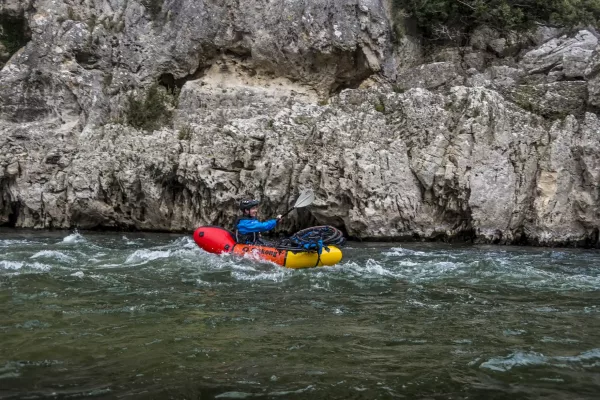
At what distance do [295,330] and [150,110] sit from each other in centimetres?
1471

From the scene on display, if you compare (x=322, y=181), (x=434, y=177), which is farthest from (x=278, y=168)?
(x=434, y=177)

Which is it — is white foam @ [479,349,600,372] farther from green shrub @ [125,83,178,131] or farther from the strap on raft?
green shrub @ [125,83,178,131]

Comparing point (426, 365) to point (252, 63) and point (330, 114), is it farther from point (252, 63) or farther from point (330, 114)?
point (252, 63)

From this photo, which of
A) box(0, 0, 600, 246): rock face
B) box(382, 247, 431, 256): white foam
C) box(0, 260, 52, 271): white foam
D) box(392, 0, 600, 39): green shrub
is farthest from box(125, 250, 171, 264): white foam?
box(392, 0, 600, 39): green shrub

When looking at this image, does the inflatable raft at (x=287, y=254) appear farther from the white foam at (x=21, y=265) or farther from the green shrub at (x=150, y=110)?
the green shrub at (x=150, y=110)

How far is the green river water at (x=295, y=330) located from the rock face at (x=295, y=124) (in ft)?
14.0

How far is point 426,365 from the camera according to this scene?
16.2 ft

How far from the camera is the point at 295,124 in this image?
16594 millimetres

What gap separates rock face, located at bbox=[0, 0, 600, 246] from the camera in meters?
14.7

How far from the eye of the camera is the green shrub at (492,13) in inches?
741

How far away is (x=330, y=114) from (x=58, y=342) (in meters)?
12.5

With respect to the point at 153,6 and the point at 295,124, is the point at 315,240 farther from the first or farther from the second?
the point at 153,6

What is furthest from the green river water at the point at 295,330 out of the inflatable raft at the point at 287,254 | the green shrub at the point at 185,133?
the green shrub at the point at 185,133

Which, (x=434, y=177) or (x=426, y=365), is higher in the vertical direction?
(x=434, y=177)
